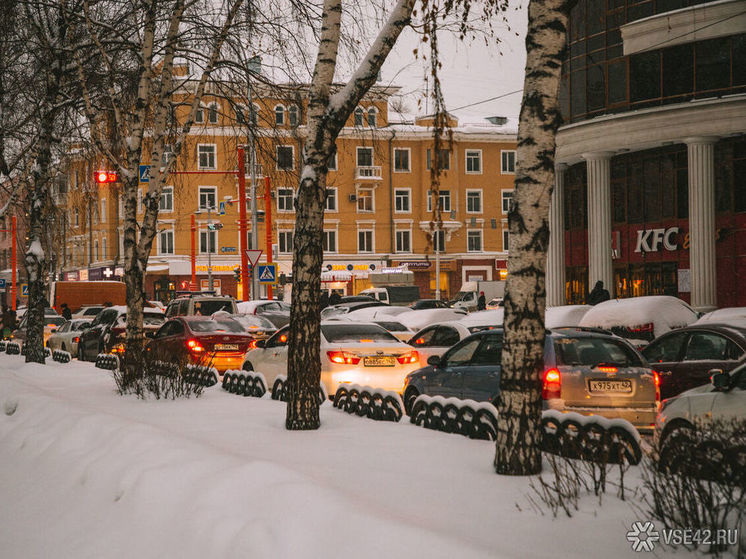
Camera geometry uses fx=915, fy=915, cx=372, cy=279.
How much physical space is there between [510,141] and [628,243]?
38205 millimetres

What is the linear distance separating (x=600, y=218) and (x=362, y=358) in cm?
2487

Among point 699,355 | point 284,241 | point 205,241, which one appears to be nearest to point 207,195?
point 205,241

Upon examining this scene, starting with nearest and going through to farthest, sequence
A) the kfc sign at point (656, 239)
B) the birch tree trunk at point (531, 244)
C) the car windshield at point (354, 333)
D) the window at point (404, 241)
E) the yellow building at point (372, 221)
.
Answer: the birch tree trunk at point (531, 244) < the car windshield at point (354, 333) < the kfc sign at point (656, 239) < the yellow building at point (372, 221) < the window at point (404, 241)

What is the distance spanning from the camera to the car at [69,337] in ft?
96.7

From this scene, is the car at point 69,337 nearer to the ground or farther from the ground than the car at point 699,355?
nearer to the ground

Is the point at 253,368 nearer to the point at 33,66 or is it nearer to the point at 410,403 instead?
the point at 410,403

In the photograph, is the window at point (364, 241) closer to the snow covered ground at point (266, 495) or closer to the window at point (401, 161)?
the window at point (401, 161)

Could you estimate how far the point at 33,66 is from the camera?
2080 cm

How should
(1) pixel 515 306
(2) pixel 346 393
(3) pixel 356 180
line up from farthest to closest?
(3) pixel 356 180 → (2) pixel 346 393 → (1) pixel 515 306

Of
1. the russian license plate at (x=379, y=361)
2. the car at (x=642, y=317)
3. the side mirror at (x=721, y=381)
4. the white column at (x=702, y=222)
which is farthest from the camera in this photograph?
the white column at (x=702, y=222)

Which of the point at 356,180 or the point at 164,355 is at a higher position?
the point at 356,180

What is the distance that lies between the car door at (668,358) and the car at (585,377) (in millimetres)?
1982

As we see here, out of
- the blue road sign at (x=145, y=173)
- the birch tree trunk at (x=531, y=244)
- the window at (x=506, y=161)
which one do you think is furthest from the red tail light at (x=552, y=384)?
the window at (x=506, y=161)

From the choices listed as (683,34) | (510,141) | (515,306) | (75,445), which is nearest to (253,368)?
(75,445)
